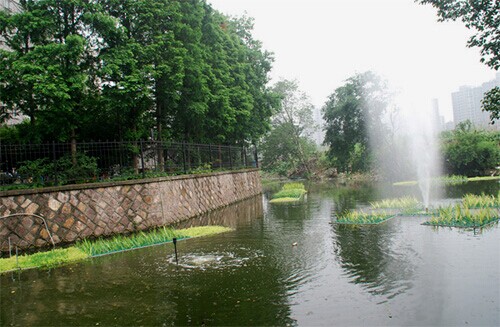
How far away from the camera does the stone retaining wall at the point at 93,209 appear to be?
1158 cm

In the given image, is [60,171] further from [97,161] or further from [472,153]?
[472,153]

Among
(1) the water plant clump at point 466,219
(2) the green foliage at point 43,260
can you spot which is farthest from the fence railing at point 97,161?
(1) the water plant clump at point 466,219

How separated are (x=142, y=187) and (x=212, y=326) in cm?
974

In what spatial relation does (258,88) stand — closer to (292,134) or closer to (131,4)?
(131,4)

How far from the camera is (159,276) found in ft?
26.3

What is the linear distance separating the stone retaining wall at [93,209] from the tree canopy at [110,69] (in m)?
3.07

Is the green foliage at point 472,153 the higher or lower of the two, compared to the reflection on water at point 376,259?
higher

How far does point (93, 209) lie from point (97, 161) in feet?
12.1

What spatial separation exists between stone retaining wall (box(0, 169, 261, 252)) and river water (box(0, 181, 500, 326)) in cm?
296

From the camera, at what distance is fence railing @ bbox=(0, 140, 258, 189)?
1262 cm

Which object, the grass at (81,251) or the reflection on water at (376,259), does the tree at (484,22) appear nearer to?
the reflection on water at (376,259)

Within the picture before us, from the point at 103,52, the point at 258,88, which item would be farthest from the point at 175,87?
the point at 258,88

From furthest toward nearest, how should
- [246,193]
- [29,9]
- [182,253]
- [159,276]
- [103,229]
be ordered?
1. [246,193]
2. [29,9]
3. [103,229]
4. [182,253]
5. [159,276]

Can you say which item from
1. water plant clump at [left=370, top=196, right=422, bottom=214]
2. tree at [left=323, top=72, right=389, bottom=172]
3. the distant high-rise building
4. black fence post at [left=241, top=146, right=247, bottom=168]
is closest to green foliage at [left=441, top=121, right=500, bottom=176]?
tree at [left=323, top=72, right=389, bottom=172]
